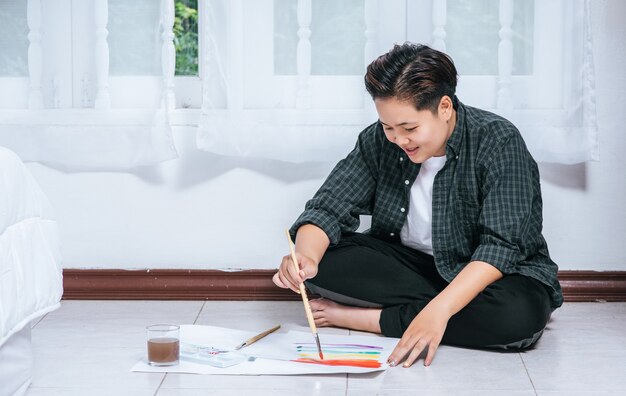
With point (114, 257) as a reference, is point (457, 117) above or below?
above

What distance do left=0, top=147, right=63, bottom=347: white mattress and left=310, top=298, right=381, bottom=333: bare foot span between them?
0.66m

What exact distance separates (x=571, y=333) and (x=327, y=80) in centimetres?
83

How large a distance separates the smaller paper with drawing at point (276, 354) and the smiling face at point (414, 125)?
0.39 meters

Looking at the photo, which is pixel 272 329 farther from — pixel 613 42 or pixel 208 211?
pixel 613 42

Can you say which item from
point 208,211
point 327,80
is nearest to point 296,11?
point 327,80

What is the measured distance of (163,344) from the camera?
5.65 feet

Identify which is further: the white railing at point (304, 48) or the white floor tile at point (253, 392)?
the white railing at point (304, 48)

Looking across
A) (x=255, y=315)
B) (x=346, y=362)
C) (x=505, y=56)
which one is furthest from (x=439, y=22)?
(x=346, y=362)

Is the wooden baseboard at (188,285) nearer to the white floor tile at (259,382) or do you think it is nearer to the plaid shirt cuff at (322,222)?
the plaid shirt cuff at (322,222)

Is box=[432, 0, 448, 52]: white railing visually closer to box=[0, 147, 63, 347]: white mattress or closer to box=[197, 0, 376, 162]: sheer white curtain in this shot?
box=[197, 0, 376, 162]: sheer white curtain

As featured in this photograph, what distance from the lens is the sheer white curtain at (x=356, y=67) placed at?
230 centimetres

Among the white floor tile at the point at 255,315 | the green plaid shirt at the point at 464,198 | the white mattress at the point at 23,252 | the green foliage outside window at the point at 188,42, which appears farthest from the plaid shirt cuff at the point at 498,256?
the green foliage outside window at the point at 188,42

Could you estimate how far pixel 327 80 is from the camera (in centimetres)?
236

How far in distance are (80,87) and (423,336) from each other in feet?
3.76
